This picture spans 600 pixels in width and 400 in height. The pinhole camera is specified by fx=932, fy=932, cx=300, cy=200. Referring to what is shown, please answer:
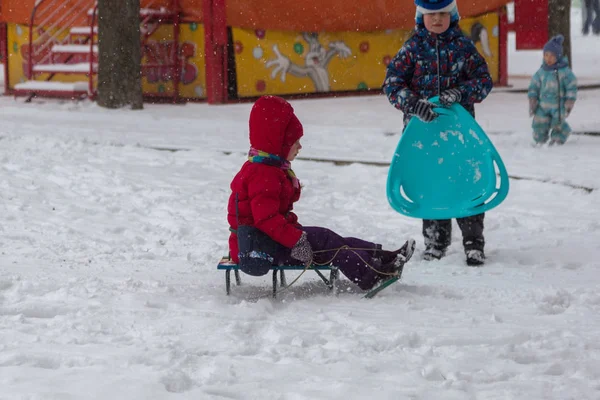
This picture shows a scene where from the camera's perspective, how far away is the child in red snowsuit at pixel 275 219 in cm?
469

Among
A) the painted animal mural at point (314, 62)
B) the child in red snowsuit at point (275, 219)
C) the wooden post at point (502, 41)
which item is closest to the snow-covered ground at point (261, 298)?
the child in red snowsuit at point (275, 219)

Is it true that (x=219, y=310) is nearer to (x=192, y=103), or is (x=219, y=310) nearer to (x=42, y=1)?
(x=192, y=103)

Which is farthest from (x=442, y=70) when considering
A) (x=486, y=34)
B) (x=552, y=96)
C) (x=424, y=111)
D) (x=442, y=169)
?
(x=486, y=34)

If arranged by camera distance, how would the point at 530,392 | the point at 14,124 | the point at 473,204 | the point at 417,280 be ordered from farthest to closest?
the point at 14,124, the point at 473,204, the point at 417,280, the point at 530,392

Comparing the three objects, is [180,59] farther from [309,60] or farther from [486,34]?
[486,34]

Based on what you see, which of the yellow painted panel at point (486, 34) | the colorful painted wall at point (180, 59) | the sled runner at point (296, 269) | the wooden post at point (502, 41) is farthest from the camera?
the wooden post at point (502, 41)

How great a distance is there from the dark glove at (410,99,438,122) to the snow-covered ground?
90cm

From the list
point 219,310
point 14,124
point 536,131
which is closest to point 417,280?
point 219,310

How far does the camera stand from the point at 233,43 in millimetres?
15281

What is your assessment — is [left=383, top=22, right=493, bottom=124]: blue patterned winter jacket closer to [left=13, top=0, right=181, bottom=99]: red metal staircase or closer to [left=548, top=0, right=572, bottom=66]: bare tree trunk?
[left=13, top=0, right=181, bottom=99]: red metal staircase

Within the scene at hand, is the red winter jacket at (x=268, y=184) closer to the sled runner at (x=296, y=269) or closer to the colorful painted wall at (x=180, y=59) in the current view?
the sled runner at (x=296, y=269)

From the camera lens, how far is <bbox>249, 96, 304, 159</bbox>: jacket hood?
15.6ft

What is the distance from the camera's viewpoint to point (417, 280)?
5.27 meters

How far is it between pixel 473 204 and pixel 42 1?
490 inches
